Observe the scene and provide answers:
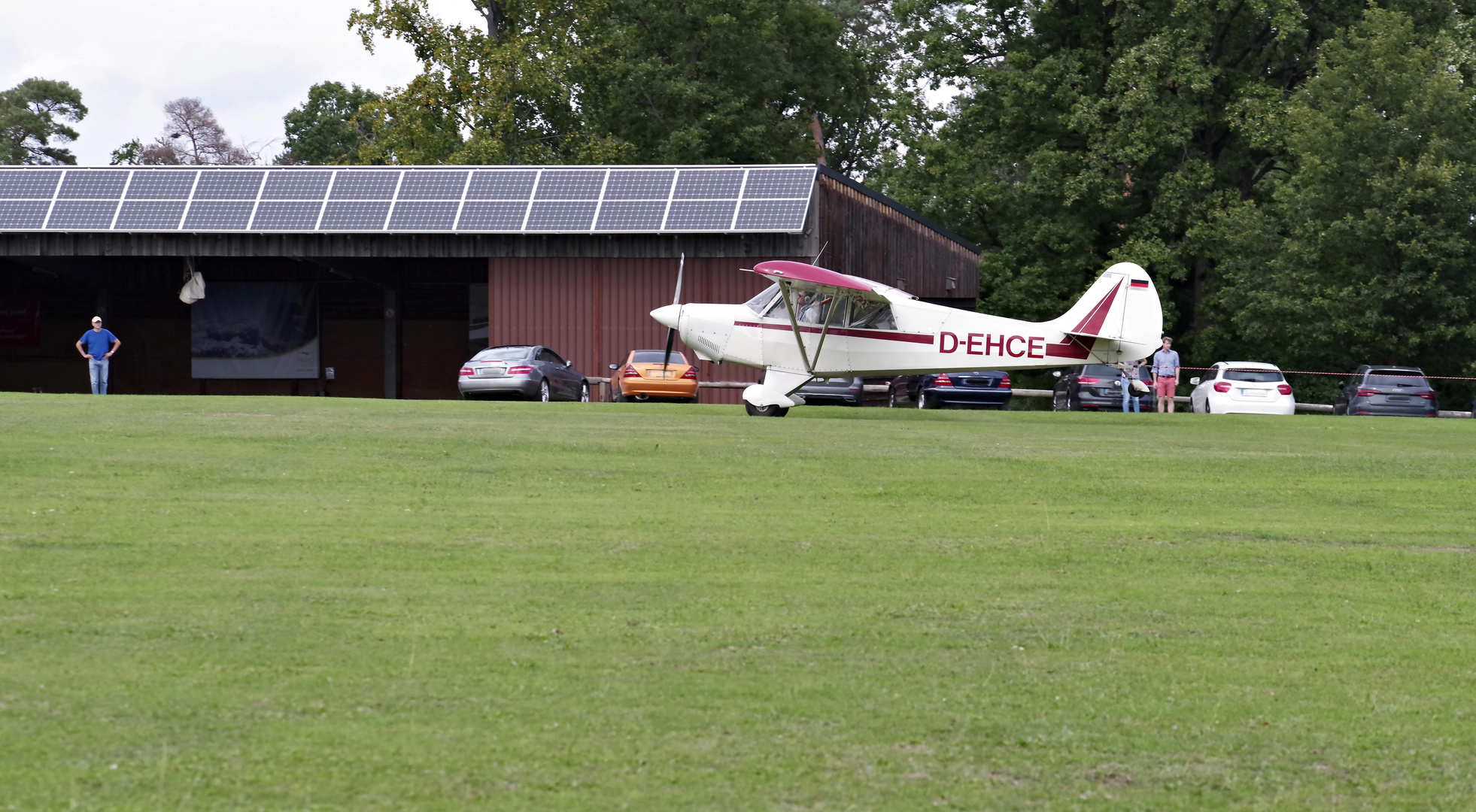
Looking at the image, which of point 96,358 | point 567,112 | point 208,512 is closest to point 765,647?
point 208,512

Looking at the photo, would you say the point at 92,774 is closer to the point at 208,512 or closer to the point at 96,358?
the point at 208,512

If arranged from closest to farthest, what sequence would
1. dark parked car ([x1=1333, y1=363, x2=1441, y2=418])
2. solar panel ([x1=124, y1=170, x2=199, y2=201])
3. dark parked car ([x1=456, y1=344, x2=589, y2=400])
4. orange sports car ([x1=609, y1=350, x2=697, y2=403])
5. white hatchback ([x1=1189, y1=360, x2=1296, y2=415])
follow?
1. dark parked car ([x1=456, y1=344, x2=589, y2=400])
2. orange sports car ([x1=609, y1=350, x2=697, y2=403])
3. white hatchback ([x1=1189, y1=360, x2=1296, y2=415])
4. dark parked car ([x1=1333, y1=363, x2=1441, y2=418])
5. solar panel ([x1=124, y1=170, x2=199, y2=201])

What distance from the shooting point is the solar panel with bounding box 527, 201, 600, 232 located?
36875mm

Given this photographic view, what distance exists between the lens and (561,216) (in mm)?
37156

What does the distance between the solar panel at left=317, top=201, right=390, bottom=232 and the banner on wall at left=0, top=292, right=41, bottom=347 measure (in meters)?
10.9

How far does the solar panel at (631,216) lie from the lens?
36531mm

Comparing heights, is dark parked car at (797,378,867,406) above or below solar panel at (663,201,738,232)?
below

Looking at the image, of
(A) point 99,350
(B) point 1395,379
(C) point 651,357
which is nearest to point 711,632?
(C) point 651,357

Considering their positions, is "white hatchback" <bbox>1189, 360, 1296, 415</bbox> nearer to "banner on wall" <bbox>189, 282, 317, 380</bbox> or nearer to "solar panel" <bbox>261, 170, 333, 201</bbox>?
"solar panel" <bbox>261, 170, 333, 201</bbox>

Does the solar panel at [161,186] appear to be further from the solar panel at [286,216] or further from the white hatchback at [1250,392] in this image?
the white hatchback at [1250,392]

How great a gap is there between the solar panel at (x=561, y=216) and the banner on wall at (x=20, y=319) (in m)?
15.5

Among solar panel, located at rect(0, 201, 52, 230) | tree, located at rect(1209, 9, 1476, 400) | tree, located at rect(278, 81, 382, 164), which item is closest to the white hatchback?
tree, located at rect(1209, 9, 1476, 400)

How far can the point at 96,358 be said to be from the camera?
105 feet

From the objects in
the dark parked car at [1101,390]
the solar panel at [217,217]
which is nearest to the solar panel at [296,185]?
the solar panel at [217,217]
